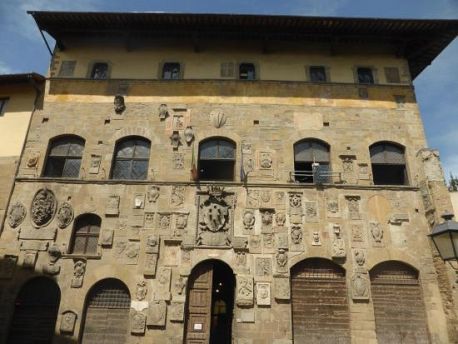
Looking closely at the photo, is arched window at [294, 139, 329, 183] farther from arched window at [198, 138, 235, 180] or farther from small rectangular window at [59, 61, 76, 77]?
small rectangular window at [59, 61, 76, 77]

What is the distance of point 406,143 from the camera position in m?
11.6

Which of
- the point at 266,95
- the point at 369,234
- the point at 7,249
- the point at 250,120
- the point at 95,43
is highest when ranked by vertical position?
the point at 95,43

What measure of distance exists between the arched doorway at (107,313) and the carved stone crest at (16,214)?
310 centimetres

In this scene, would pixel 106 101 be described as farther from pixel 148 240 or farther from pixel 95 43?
pixel 148 240

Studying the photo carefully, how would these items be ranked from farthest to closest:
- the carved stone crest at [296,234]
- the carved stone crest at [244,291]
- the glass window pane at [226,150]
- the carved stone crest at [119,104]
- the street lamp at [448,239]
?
the carved stone crest at [119,104] < the glass window pane at [226,150] < the carved stone crest at [296,234] < the carved stone crest at [244,291] < the street lamp at [448,239]

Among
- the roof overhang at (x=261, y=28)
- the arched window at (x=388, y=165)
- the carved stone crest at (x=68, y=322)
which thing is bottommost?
the carved stone crest at (x=68, y=322)

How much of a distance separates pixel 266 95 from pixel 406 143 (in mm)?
4821

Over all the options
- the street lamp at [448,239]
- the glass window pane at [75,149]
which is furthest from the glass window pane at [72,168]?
the street lamp at [448,239]

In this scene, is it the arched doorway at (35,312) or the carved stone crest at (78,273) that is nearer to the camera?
the arched doorway at (35,312)

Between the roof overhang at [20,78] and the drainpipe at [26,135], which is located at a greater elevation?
the roof overhang at [20,78]

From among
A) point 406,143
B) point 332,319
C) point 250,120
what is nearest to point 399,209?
point 406,143

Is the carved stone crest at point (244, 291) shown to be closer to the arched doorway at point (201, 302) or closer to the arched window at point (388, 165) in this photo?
the arched doorway at point (201, 302)

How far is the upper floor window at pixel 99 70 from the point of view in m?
12.9

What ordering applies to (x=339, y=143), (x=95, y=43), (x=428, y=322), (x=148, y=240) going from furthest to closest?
(x=95, y=43) → (x=339, y=143) → (x=148, y=240) → (x=428, y=322)
